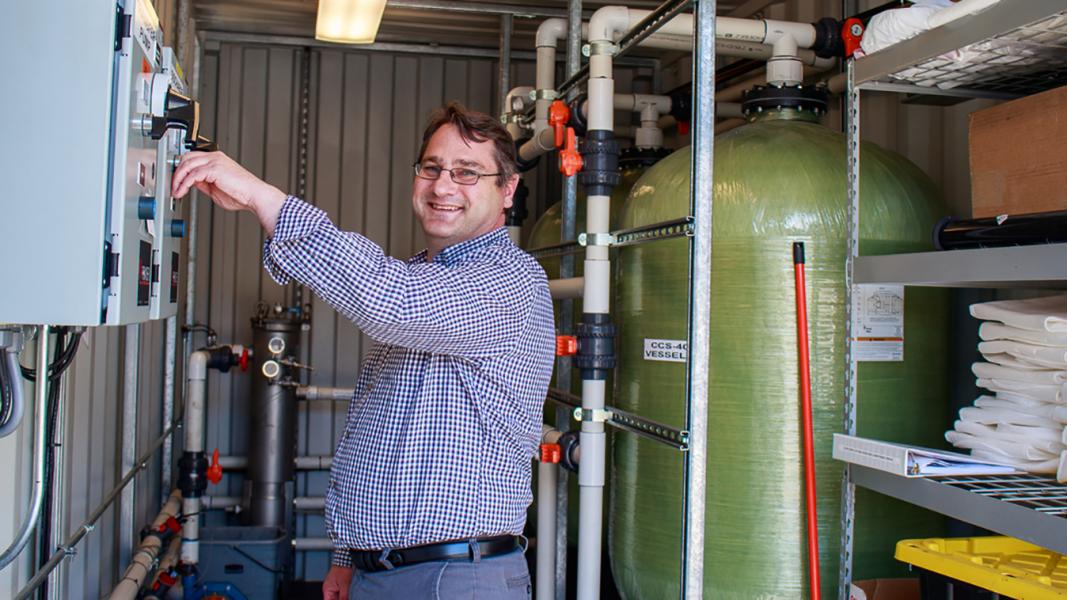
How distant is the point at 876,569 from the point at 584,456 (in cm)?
93

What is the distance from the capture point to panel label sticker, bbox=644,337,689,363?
2.92 m

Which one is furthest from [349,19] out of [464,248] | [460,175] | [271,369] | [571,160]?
[464,248]

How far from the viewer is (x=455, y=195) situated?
2119 millimetres

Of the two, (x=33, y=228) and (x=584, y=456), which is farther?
(x=584, y=456)

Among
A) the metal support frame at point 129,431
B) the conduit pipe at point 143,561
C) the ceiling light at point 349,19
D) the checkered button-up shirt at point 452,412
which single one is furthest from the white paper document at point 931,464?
the metal support frame at point 129,431

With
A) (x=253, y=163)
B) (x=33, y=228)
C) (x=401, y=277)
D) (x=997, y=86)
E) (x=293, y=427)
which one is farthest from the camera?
(x=253, y=163)

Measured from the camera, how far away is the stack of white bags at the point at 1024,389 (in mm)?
2111

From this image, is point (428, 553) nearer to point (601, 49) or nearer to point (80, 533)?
point (80, 533)

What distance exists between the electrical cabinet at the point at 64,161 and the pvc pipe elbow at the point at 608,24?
1935 millimetres

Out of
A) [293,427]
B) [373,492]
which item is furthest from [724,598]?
[293,427]

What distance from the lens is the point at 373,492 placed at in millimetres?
1957

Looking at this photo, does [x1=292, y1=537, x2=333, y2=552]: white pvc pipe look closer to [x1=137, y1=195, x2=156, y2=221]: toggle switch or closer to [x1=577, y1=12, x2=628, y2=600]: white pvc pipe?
[x1=577, y1=12, x2=628, y2=600]: white pvc pipe

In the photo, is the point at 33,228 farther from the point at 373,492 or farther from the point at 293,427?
the point at 293,427

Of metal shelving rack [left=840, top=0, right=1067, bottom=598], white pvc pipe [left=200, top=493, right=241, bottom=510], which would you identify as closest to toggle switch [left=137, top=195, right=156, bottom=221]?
metal shelving rack [left=840, top=0, right=1067, bottom=598]
